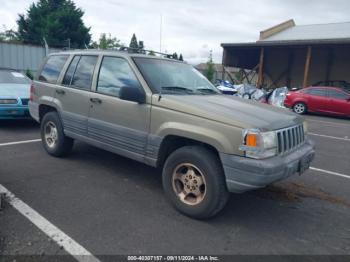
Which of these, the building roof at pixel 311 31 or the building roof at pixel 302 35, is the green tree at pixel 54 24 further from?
the building roof at pixel 311 31

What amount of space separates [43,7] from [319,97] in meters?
38.1

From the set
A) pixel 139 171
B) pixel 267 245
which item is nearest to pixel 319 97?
pixel 139 171

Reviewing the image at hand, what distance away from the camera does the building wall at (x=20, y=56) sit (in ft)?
61.5

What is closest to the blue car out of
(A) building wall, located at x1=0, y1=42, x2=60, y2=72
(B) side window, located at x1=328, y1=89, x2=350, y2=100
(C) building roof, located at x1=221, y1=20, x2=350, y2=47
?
(A) building wall, located at x1=0, y1=42, x2=60, y2=72

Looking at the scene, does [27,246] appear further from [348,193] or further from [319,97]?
[319,97]

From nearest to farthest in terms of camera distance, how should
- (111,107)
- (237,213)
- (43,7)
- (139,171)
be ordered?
(237,213) < (111,107) < (139,171) < (43,7)

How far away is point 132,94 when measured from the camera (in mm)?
3865

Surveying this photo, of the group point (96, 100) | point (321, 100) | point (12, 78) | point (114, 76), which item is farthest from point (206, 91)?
point (321, 100)

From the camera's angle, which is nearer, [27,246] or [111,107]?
[27,246]

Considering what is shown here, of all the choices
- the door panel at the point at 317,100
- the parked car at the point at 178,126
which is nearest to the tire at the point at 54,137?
the parked car at the point at 178,126

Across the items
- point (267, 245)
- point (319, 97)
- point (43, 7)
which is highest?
point (43, 7)

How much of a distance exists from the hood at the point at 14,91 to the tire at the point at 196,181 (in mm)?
5412

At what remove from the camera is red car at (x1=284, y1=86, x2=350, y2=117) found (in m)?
14.3

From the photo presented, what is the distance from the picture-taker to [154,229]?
334cm
